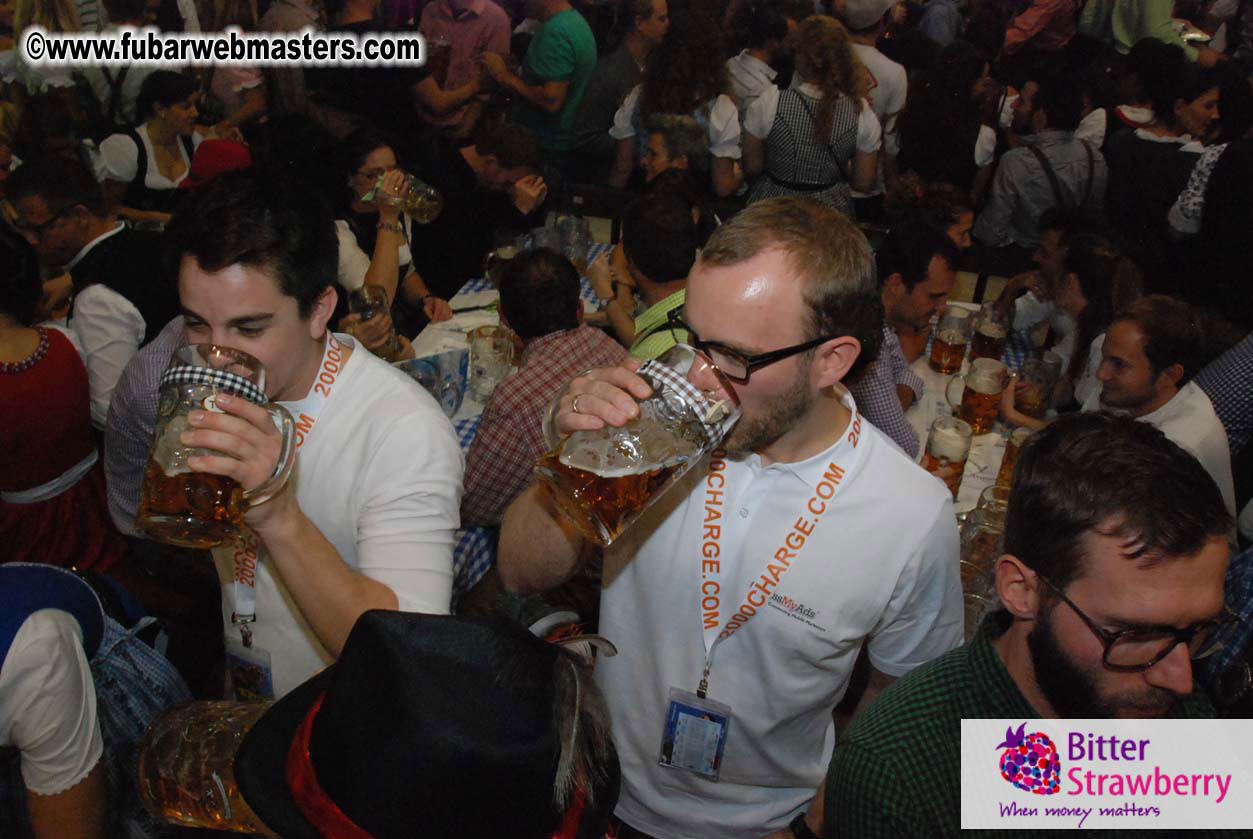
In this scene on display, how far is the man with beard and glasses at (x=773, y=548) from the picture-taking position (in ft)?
4.87

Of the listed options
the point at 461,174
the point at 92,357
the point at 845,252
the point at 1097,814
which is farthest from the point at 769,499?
the point at 461,174

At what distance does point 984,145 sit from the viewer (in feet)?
18.5

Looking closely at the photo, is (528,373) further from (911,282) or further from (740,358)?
(911,282)

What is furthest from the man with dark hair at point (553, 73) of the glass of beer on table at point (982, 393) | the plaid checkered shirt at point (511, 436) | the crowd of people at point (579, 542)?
the glass of beer on table at point (982, 393)

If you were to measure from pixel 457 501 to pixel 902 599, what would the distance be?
803mm

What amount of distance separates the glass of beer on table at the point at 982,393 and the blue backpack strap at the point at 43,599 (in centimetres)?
262

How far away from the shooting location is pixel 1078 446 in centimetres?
143

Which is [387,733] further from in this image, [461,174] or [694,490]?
[461,174]

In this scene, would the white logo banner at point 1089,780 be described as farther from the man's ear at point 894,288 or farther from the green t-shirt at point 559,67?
the green t-shirt at point 559,67

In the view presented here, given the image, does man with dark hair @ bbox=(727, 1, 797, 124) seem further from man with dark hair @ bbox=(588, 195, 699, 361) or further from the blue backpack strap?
the blue backpack strap

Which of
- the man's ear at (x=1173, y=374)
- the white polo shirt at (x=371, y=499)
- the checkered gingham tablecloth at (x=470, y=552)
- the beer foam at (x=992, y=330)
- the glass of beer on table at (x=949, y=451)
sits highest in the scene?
the white polo shirt at (x=371, y=499)

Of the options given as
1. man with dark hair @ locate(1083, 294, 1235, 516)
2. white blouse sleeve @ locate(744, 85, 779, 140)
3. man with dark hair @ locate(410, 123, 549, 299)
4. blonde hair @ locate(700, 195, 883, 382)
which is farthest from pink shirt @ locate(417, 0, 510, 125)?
blonde hair @ locate(700, 195, 883, 382)

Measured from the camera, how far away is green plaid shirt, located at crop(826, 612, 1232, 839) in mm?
1350

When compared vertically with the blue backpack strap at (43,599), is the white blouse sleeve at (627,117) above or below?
below
